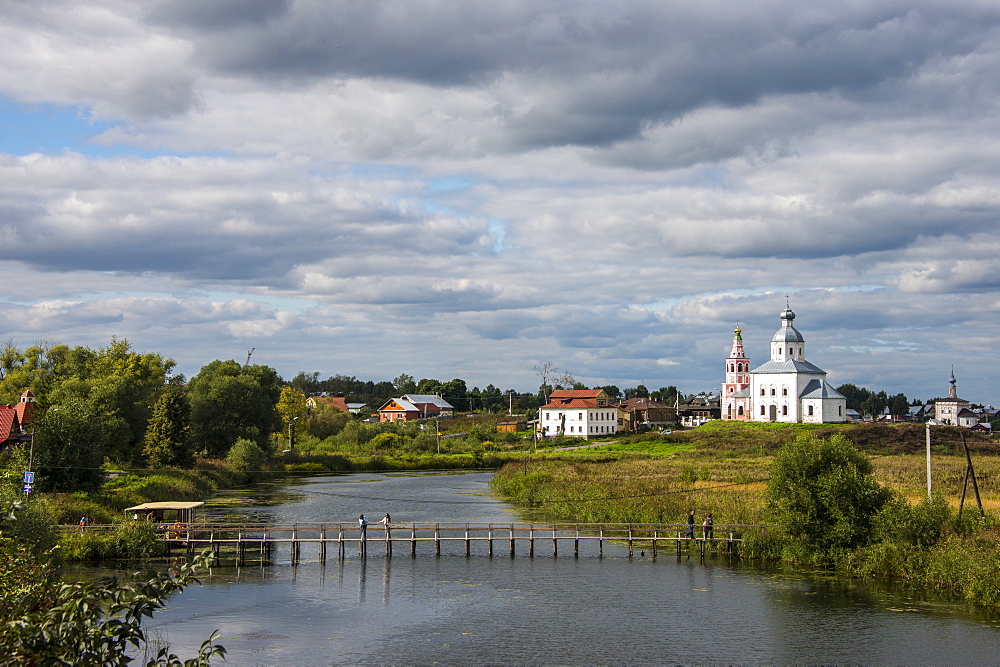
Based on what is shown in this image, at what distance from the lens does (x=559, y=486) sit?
225ft

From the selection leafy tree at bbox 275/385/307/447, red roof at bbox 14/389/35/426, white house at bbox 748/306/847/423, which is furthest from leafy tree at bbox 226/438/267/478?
white house at bbox 748/306/847/423

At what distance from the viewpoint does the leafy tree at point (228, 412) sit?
91.0 m

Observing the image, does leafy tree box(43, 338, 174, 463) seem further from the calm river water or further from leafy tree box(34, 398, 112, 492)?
the calm river water

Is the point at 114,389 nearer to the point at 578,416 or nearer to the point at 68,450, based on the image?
the point at 68,450

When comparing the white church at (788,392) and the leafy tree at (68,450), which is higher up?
the white church at (788,392)

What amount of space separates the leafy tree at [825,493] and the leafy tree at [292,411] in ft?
281

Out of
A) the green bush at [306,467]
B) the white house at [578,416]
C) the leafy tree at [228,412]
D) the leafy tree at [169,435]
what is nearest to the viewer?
the leafy tree at [169,435]

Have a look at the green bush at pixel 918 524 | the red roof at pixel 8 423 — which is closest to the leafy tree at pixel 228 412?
the red roof at pixel 8 423

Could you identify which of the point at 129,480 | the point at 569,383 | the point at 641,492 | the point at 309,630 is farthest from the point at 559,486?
the point at 569,383

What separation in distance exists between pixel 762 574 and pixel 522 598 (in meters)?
11.5

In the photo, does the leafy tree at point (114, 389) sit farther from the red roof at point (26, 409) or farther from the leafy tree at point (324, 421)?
the leafy tree at point (324, 421)

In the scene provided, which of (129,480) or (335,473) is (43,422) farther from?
(335,473)

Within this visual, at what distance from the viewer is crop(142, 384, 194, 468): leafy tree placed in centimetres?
7575

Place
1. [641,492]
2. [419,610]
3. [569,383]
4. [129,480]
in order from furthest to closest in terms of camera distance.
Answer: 1. [569,383]
2. [129,480]
3. [641,492]
4. [419,610]
